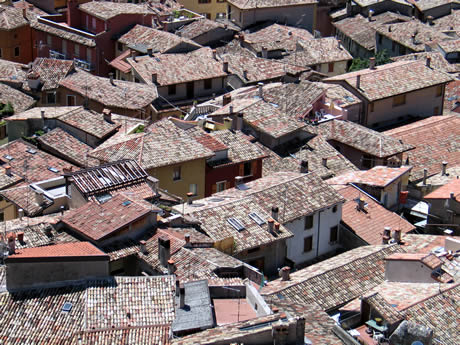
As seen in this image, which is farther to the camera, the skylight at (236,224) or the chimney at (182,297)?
the skylight at (236,224)

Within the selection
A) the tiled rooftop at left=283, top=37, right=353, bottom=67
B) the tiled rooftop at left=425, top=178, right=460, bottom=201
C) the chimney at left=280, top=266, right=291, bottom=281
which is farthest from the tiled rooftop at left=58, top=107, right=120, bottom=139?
the tiled rooftop at left=283, top=37, right=353, bottom=67

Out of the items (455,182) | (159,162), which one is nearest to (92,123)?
(159,162)

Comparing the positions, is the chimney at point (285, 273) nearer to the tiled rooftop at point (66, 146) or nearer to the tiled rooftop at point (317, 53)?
the tiled rooftop at point (66, 146)

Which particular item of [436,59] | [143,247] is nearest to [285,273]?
[143,247]

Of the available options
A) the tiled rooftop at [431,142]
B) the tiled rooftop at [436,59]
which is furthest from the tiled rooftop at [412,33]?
the tiled rooftop at [431,142]

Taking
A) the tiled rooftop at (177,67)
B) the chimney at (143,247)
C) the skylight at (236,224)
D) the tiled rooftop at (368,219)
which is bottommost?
the tiled rooftop at (368,219)

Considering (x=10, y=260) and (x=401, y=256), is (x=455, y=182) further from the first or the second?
(x=10, y=260)
